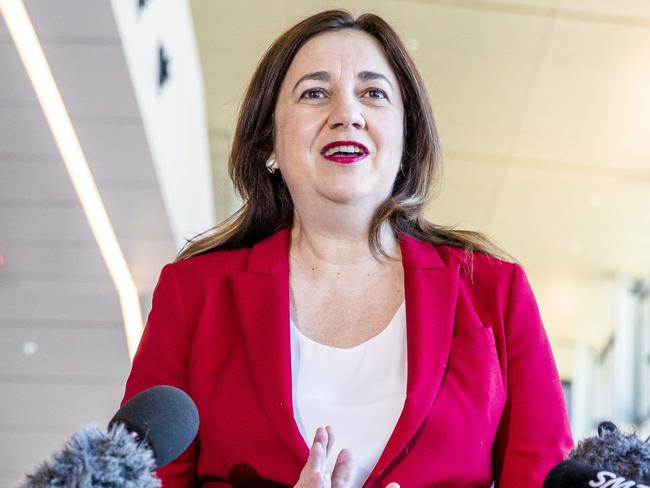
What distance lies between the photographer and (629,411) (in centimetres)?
754

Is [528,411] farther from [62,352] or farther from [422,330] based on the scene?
[62,352]

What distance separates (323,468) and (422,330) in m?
0.36

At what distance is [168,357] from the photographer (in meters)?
1.56

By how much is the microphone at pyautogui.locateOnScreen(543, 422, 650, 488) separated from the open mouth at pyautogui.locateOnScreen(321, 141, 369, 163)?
69 centimetres

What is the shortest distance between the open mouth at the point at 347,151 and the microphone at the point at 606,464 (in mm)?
686

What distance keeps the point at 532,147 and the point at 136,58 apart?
2.49 meters

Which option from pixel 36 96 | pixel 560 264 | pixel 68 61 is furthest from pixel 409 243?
pixel 560 264

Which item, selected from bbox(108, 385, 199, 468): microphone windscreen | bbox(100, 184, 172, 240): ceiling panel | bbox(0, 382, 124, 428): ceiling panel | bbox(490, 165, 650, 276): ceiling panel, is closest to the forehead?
bbox(108, 385, 199, 468): microphone windscreen

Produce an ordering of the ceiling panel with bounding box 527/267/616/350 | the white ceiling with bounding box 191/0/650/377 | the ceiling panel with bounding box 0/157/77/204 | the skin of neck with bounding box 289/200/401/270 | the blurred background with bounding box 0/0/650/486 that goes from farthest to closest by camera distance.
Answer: the ceiling panel with bounding box 527/267/616/350
the white ceiling with bounding box 191/0/650/377
the ceiling panel with bounding box 0/157/77/204
the blurred background with bounding box 0/0/650/486
the skin of neck with bounding box 289/200/401/270

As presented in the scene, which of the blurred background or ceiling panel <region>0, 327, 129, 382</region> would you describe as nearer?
the blurred background

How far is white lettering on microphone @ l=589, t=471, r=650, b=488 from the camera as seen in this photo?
905mm

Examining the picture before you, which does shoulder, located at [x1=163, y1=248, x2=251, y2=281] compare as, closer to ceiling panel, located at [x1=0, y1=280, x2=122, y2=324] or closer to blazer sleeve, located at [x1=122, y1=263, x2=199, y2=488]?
blazer sleeve, located at [x1=122, y1=263, x2=199, y2=488]

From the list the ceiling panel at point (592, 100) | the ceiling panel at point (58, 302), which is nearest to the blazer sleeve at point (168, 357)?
the ceiling panel at point (592, 100)

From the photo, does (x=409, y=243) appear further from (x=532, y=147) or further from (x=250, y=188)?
(x=532, y=147)
